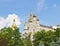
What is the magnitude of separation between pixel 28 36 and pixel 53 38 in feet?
133

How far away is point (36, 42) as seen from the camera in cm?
6806

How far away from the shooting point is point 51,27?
355 ft

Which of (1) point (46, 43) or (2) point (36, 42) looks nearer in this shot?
(1) point (46, 43)

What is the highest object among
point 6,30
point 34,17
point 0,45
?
point 34,17

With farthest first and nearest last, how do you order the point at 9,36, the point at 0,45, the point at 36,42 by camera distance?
the point at 36,42 → the point at 9,36 → the point at 0,45

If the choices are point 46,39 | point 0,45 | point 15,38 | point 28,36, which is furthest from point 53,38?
point 28,36

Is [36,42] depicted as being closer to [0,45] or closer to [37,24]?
[0,45]

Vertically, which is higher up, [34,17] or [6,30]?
[34,17]

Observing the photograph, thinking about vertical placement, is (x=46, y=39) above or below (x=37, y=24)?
below

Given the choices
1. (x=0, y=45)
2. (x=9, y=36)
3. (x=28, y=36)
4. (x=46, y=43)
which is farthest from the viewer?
(x=28, y=36)

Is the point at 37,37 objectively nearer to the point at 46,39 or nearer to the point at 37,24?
the point at 46,39

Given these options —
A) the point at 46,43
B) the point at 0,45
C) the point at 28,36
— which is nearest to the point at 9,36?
the point at 46,43

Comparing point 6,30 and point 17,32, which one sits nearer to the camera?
point 6,30

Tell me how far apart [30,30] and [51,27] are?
316 inches
